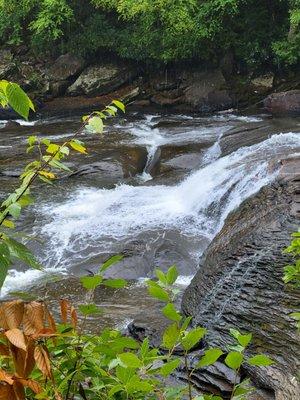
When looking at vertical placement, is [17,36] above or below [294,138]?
above

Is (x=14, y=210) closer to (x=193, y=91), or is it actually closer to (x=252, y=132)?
(x=252, y=132)

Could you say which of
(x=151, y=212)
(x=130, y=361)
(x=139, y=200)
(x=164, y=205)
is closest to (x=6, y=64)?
(x=139, y=200)

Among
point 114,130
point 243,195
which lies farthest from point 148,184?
point 114,130

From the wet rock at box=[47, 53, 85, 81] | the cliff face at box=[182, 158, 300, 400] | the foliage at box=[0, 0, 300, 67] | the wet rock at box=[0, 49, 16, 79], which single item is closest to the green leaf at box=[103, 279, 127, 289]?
the cliff face at box=[182, 158, 300, 400]

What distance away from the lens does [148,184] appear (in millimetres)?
10070

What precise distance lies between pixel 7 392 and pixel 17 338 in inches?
4.1

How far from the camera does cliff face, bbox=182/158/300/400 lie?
375 cm

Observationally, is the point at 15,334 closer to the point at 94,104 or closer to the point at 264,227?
the point at 264,227

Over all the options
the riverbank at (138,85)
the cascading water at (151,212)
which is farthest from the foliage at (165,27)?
the cascading water at (151,212)

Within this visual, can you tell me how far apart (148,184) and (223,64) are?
8731mm

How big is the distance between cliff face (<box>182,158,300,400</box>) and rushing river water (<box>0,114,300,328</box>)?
3.56 feet

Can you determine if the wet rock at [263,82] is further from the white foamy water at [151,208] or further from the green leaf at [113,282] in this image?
the green leaf at [113,282]

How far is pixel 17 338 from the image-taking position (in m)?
0.96

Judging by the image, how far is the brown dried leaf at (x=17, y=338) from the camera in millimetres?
954
